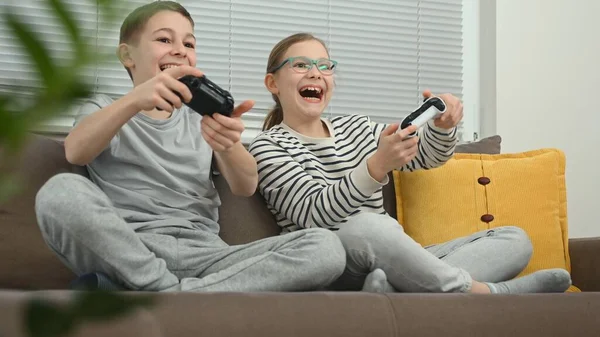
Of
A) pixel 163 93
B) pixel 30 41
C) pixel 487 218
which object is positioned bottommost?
pixel 487 218

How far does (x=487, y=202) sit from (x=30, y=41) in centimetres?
209

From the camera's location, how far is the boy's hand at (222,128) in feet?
4.96

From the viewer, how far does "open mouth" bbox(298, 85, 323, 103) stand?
2023 millimetres

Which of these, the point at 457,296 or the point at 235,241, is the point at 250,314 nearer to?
the point at 457,296

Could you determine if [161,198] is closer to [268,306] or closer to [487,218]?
[268,306]

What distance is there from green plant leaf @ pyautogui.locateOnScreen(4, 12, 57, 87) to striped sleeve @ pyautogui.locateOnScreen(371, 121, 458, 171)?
1.85m

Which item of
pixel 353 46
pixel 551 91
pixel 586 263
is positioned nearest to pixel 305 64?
pixel 353 46

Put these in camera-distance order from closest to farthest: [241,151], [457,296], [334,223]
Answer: [457,296], [241,151], [334,223]

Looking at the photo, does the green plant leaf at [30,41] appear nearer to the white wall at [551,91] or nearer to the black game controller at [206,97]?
the black game controller at [206,97]

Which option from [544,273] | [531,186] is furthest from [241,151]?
[531,186]

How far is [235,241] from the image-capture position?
1.93m

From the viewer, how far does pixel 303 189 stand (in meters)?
1.84

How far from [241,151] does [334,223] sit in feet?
0.97

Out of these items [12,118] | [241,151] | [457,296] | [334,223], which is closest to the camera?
[12,118]
